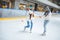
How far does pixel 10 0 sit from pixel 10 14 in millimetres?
10634

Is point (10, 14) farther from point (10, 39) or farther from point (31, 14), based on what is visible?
point (10, 39)

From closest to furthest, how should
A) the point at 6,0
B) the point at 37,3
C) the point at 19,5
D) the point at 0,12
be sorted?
1. the point at 0,12
2. the point at 6,0
3. the point at 19,5
4. the point at 37,3

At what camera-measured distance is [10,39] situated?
6.64 meters

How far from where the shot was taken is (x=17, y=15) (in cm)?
1844

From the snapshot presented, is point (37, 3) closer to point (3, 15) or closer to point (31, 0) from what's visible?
point (31, 0)

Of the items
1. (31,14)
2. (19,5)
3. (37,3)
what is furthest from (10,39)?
(37,3)

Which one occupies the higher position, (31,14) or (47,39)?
(31,14)

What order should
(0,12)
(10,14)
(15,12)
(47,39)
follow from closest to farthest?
(47,39) < (0,12) < (10,14) < (15,12)

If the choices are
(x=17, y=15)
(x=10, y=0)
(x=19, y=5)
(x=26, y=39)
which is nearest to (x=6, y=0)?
(x=10, y=0)

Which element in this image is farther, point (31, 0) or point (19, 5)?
point (31, 0)

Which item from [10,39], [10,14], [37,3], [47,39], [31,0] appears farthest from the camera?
[37,3]

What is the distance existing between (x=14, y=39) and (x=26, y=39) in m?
0.54

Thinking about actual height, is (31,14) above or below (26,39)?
above

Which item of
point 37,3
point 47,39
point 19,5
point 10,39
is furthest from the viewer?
point 37,3
